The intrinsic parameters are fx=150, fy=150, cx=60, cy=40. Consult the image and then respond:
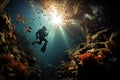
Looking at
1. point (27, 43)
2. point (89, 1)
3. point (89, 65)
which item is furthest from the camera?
point (27, 43)

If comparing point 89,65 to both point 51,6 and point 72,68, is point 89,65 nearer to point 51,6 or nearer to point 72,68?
point 72,68

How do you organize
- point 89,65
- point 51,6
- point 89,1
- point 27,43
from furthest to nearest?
1. point 27,43
2. point 51,6
3. point 89,1
4. point 89,65

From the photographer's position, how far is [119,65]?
1095 cm

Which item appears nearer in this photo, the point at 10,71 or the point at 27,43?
the point at 10,71

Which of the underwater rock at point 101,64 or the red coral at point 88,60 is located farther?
the red coral at point 88,60

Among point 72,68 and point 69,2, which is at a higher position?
point 69,2

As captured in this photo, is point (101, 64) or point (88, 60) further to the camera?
point (88, 60)

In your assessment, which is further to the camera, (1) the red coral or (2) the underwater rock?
(1) the red coral

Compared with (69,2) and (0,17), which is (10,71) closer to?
(0,17)

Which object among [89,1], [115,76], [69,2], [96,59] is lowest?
[115,76]

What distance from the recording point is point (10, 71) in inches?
429

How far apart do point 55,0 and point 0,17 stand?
28.9 ft

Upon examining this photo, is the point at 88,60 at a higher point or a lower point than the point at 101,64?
higher

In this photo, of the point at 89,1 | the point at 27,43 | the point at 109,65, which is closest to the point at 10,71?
the point at 109,65
